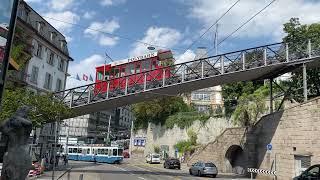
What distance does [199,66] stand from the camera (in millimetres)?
32688

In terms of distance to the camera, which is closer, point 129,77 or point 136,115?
point 129,77

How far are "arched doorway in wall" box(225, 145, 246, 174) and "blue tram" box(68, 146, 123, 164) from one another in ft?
66.3

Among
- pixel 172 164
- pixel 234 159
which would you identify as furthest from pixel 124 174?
pixel 172 164

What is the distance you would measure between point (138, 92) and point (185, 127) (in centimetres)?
2848

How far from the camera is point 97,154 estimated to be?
206 feet

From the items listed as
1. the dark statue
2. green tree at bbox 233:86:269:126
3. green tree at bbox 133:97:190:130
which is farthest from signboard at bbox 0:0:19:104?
green tree at bbox 133:97:190:130

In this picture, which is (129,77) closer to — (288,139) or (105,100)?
(105,100)

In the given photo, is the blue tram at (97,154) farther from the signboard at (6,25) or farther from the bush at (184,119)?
the signboard at (6,25)

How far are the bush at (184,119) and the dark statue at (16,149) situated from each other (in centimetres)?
4861

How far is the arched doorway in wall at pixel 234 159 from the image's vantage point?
42.9m

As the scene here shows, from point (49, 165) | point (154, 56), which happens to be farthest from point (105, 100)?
point (49, 165)

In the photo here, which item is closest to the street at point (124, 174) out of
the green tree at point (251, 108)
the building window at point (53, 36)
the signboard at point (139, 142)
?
the green tree at point (251, 108)

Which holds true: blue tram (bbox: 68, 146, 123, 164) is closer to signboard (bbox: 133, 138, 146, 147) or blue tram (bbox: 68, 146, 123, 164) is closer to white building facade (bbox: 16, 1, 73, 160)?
signboard (bbox: 133, 138, 146, 147)

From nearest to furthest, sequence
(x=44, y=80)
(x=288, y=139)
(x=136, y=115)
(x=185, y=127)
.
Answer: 1. (x=288, y=139)
2. (x=44, y=80)
3. (x=185, y=127)
4. (x=136, y=115)
